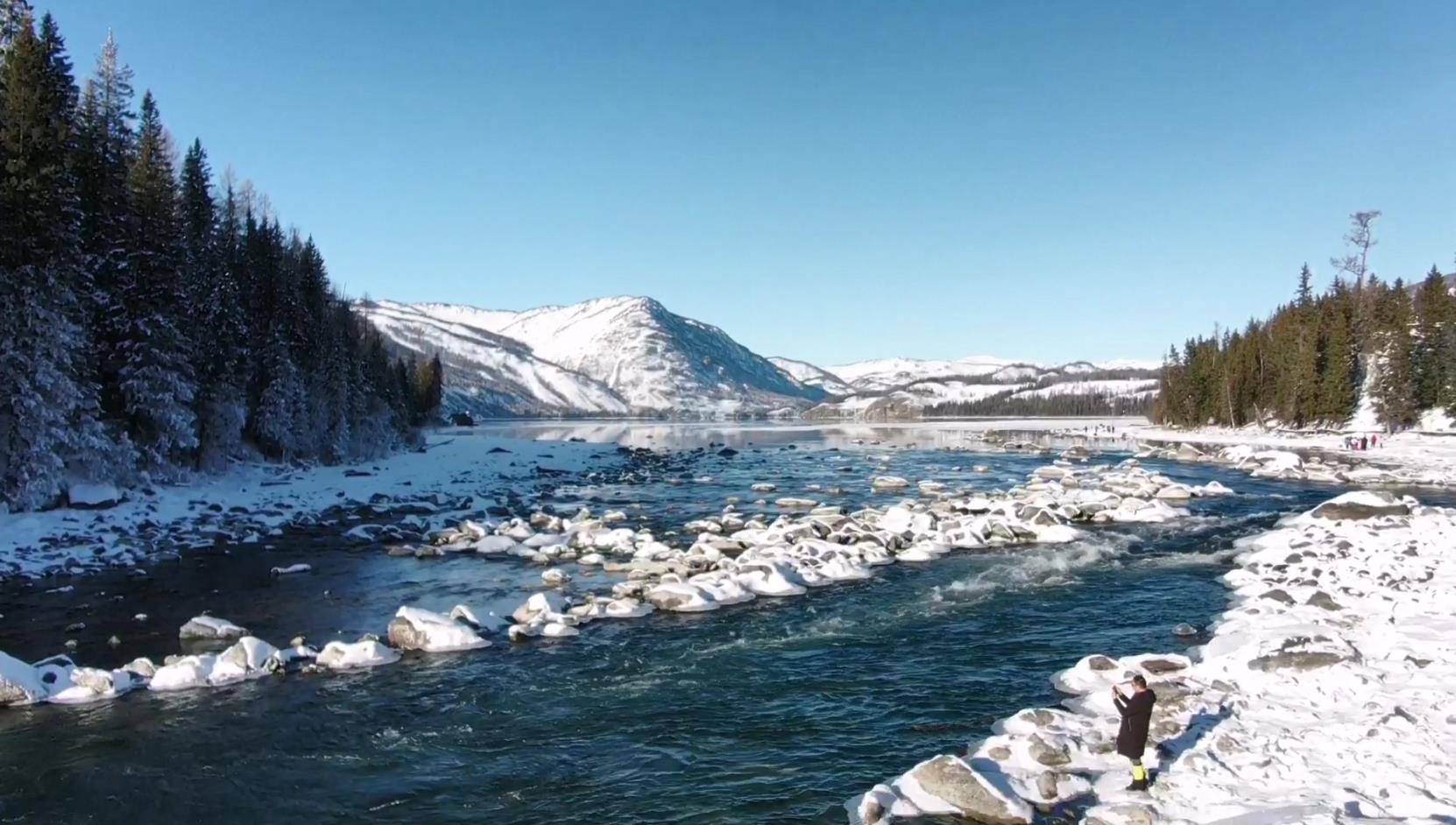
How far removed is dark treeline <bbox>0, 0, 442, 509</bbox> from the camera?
3025 cm

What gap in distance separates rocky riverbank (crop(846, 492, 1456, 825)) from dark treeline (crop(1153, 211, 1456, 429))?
81.3 meters

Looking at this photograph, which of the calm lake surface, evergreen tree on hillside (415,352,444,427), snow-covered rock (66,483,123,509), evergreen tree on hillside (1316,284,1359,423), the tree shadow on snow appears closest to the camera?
the calm lake surface

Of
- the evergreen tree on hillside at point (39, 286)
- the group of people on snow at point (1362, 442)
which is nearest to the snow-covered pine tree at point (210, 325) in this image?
the evergreen tree on hillside at point (39, 286)

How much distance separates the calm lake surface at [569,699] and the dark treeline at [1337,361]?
74.9 metres

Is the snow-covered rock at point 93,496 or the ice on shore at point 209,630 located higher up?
the snow-covered rock at point 93,496

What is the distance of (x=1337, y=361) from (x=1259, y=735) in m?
98.2

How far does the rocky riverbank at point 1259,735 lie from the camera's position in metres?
10.0

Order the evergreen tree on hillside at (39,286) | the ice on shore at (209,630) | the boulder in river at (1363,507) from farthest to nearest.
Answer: the boulder in river at (1363,507) → the evergreen tree on hillside at (39,286) → the ice on shore at (209,630)

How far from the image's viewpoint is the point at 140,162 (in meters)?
45.7

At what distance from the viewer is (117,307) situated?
37625 mm

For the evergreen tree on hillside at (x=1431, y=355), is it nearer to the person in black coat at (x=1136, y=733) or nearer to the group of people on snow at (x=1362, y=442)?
the group of people on snow at (x=1362, y=442)

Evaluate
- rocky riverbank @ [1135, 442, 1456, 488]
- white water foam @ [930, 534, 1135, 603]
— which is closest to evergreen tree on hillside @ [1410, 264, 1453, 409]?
rocky riverbank @ [1135, 442, 1456, 488]

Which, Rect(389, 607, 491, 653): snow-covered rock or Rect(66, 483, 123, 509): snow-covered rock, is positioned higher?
Rect(66, 483, 123, 509): snow-covered rock

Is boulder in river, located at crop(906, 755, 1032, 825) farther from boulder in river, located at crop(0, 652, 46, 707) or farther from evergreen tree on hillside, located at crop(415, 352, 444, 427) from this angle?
evergreen tree on hillside, located at crop(415, 352, 444, 427)
